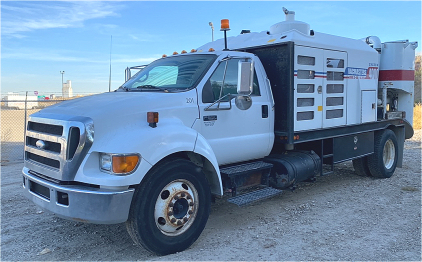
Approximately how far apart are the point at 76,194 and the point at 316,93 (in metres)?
4.18

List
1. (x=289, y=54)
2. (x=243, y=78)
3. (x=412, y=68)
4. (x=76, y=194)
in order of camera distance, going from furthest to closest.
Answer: (x=412, y=68), (x=289, y=54), (x=243, y=78), (x=76, y=194)

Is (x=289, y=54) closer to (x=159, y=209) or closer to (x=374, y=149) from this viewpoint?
(x=159, y=209)

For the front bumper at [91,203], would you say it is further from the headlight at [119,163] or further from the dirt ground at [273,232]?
the dirt ground at [273,232]

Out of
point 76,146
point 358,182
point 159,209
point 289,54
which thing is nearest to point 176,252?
point 159,209

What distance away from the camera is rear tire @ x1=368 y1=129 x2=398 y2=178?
7945mm

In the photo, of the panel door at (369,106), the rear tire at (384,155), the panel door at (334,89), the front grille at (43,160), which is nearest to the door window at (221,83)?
the front grille at (43,160)

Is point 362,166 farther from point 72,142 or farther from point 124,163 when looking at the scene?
point 72,142

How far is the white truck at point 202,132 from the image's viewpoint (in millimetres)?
3857

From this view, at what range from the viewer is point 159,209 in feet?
13.4

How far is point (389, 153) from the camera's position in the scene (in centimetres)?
850

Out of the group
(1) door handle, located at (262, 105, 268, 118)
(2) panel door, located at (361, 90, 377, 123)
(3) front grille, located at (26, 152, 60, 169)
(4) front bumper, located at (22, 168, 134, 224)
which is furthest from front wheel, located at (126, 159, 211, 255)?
(2) panel door, located at (361, 90, 377, 123)

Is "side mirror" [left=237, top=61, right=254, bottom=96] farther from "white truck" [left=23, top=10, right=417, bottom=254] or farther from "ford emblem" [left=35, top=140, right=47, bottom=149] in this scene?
"ford emblem" [left=35, top=140, right=47, bottom=149]

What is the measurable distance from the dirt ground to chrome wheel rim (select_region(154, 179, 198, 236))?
1.03 ft

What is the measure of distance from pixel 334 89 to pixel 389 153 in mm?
2793
